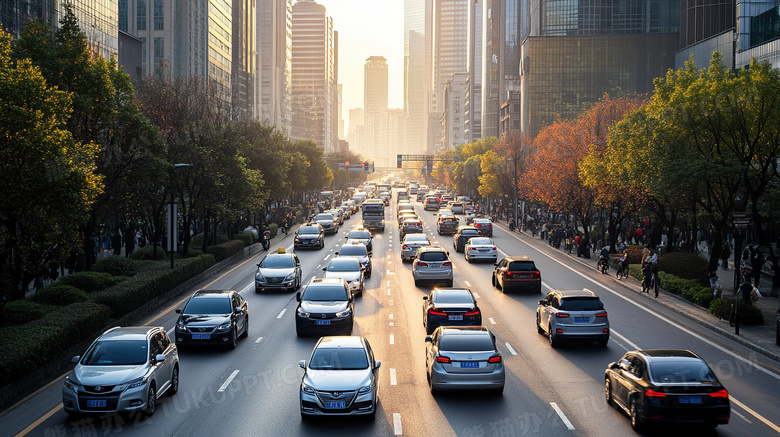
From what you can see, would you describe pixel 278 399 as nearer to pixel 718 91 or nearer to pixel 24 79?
pixel 24 79

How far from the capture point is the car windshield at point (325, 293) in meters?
24.0

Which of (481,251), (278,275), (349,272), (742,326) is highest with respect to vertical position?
(481,251)

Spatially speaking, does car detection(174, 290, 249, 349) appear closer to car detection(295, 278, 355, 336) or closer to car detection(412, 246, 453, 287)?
car detection(295, 278, 355, 336)

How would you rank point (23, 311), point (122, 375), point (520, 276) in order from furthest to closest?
point (520, 276) < point (23, 311) < point (122, 375)

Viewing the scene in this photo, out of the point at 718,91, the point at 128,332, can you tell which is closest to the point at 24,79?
the point at 128,332

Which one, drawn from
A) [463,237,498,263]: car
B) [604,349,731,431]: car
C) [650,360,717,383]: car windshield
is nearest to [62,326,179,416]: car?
[604,349,731,431]: car

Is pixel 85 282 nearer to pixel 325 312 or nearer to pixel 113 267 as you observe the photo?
pixel 113 267

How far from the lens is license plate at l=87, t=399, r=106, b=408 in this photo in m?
14.1

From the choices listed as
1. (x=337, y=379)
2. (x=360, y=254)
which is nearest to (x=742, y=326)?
(x=337, y=379)

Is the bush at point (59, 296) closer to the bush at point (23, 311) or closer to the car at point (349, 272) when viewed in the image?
the bush at point (23, 311)

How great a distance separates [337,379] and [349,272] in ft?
59.4

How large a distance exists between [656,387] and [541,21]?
147m

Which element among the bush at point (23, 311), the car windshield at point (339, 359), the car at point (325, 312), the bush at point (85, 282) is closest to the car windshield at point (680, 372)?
the car windshield at point (339, 359)

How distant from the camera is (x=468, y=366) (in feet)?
51.9
